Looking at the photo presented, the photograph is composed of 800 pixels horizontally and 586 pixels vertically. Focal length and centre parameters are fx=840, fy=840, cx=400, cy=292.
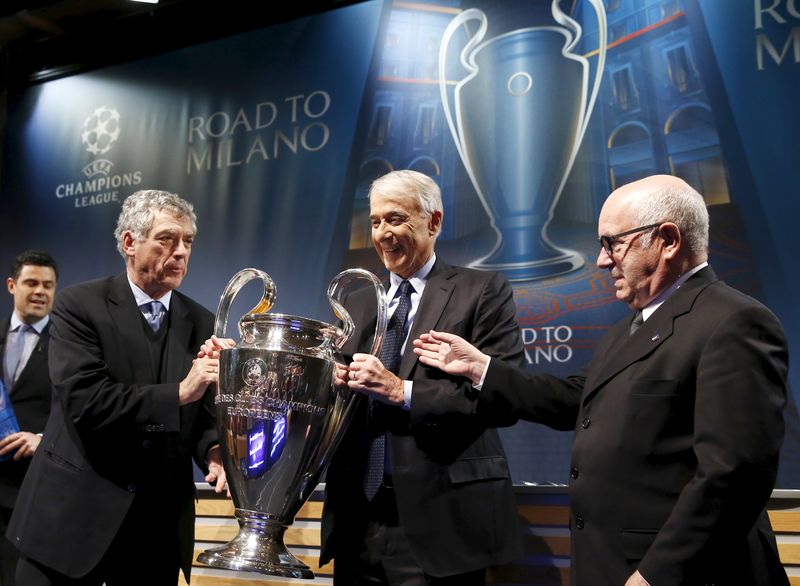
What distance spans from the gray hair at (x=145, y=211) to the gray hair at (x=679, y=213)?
4.74 ft

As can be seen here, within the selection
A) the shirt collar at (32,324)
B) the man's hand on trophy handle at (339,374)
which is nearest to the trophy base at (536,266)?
the man's hand on trophy handle at (339,374)

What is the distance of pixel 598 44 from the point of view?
3.46 meters

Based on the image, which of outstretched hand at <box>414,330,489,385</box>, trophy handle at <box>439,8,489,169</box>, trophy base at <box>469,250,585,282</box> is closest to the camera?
outstretched hand at <box>414,330,489,385</box>

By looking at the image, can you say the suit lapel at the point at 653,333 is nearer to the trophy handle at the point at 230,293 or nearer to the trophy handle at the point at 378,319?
the trophy handle at the point at 378,319

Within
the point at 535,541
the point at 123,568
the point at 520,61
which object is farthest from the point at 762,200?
the point at 123,568

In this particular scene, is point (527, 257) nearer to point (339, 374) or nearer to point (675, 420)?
point (339, 374)

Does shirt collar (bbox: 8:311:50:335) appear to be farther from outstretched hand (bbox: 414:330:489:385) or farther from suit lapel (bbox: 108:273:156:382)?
outstretched hand (bbox: 414:330:489:385)

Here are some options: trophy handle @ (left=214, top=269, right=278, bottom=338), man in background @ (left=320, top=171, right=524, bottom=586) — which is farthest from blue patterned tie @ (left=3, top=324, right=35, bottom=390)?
trophy handle @ (left=214, top=269, right=278, bottom=338)

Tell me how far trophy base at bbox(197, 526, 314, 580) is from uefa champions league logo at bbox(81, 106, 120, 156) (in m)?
3.51

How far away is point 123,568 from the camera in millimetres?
2484

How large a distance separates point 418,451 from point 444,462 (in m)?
0.07

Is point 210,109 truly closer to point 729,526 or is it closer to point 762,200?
point 762,200

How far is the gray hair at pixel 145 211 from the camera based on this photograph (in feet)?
8.66

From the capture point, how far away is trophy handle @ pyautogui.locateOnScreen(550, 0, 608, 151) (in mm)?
3422
